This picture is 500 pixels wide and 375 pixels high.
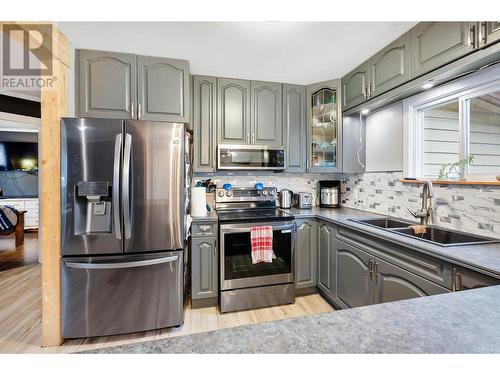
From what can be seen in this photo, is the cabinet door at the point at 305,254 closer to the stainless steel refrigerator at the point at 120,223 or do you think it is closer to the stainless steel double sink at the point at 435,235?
the stainless steel double sink at the point at 435,235

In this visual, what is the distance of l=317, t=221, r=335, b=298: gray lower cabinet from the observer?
2205mm

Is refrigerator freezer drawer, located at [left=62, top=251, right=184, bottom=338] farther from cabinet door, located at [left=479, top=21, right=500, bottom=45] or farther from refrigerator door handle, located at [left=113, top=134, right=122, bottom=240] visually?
cabinet door, located at [left=479, top=21, right=500, bottom=45]

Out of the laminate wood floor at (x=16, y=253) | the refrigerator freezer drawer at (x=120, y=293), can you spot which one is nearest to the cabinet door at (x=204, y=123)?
the refrigerator freezer drawer at (x=120, y=293)

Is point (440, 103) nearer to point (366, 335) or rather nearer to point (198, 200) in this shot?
point (366, 335)

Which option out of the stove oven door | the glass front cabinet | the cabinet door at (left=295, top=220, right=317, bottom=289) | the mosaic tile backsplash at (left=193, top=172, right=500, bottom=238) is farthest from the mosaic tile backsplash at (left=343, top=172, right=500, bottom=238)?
the stove oven door

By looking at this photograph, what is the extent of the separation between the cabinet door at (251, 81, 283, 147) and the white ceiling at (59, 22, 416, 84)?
11.0 inches

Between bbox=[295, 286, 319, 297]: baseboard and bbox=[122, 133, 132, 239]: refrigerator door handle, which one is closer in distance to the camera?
bbox=[122, 133, 132, 239]: refrigerator door handle

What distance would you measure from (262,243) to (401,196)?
1.36m

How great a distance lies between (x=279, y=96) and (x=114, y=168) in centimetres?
188

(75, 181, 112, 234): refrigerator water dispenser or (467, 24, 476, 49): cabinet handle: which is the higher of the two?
(467, 24, 476, 49): cabinet handle

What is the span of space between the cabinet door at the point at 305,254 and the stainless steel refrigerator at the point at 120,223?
1197 millimetres

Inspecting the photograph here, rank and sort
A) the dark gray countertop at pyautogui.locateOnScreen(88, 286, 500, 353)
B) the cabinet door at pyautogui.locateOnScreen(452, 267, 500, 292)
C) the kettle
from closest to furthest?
1. the dark gray countertop at pyautogui.locateOnScreen(88, 286, 500, 353)
2. the cabinet door at pyautogui.locateOnScreen(452, 267, 500, 292)
3. the kettle
